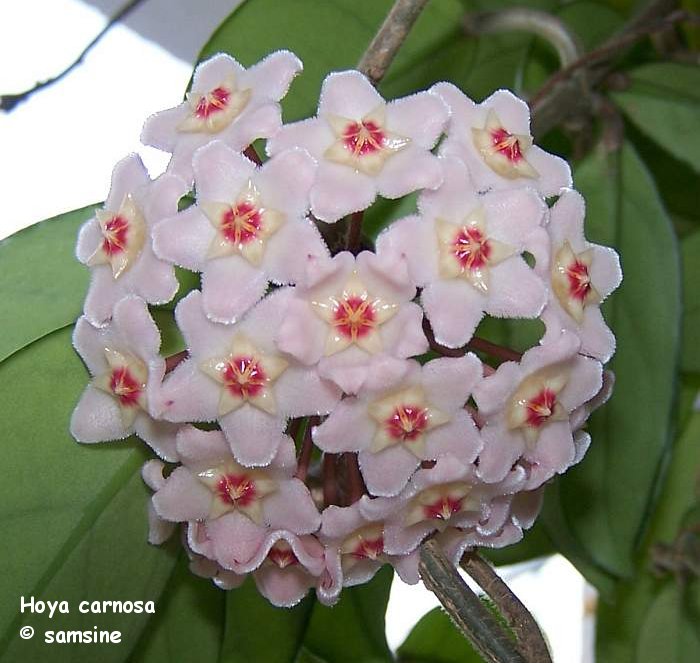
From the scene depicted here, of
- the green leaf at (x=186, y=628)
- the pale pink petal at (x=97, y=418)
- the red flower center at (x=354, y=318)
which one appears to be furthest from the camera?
the green leaf at (x=186, y=628)

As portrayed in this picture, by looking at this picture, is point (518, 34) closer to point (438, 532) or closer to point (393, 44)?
point (393, 44)

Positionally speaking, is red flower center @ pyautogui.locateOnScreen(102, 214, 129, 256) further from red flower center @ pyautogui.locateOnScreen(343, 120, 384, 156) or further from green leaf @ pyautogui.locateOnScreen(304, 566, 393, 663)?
green leaf @ pyautogui.locateOnScreen(304, 566, 393, 663)

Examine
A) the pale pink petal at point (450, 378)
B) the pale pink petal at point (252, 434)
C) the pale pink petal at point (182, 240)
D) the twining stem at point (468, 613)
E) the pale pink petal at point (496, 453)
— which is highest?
the pale pink petal at point (182, 240)

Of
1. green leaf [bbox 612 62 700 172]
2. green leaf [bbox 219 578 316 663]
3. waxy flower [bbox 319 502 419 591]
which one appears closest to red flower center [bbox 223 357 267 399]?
waxy flower [bbox 319 502 419 591]

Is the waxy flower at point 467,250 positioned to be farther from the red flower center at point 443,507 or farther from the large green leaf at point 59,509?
the large green leaf at point 59,509

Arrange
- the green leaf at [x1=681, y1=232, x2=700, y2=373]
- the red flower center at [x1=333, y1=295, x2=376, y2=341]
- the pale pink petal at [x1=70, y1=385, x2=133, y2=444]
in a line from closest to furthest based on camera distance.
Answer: the red flower center at [x1=333, y1=295, x2=376, y2=341] → the pale pink petal at [x1=70, y1=385, x2=133, y2=444] → the green leaf at [x1=681, y1=232, x2=700, y2=373]

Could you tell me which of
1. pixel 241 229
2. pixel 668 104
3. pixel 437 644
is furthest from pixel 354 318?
pixel 437 644

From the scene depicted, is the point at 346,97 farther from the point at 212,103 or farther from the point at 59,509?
the point at 59,509

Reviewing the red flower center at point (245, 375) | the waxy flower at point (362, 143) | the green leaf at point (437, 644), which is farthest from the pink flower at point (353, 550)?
the green leaf at point (437, 644)
